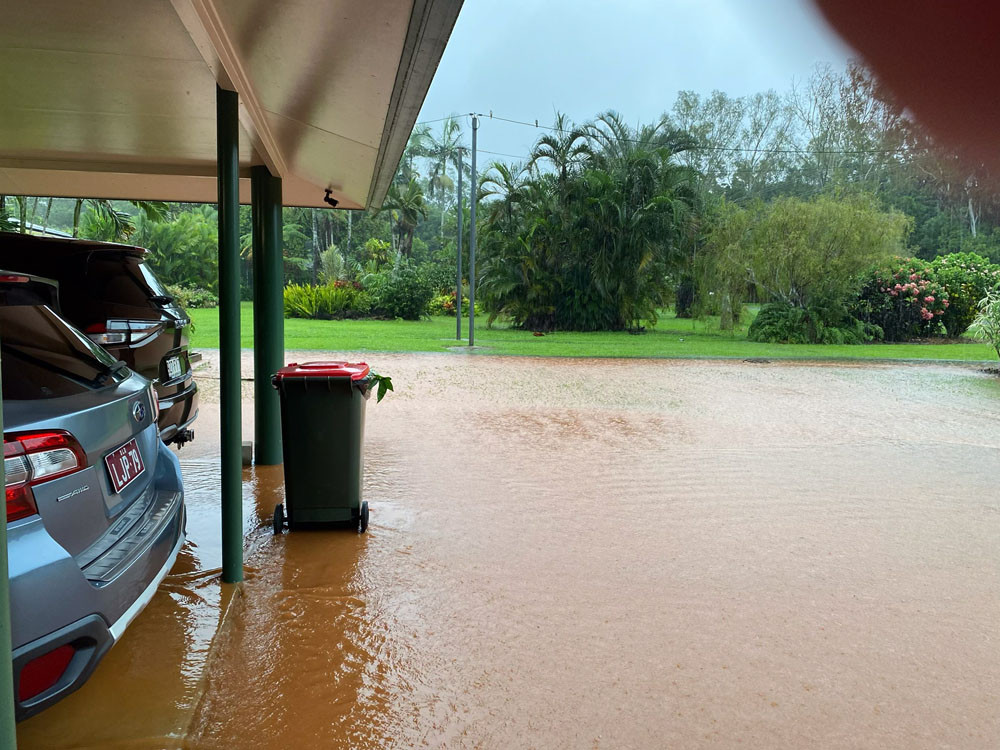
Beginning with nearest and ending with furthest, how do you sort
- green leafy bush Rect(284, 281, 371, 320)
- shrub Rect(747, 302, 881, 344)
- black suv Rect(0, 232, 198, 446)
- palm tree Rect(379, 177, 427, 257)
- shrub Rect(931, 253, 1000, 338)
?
black suv Rect(0, 232, 198, 446) < shrub Rect(747, 302, 881, 344) < shrub Rect(931, 253, 1000, 338) < green leafy bush Rect(284, 281, 371, 320) < palm tree Rect(379, 177, 427, 257)

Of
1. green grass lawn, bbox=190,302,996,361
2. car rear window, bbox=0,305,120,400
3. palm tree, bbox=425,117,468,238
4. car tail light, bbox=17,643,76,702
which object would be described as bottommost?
car tail light, bbox=17,643,76,702

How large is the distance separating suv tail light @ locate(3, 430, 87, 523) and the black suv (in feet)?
10.3

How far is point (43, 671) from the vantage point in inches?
86.4

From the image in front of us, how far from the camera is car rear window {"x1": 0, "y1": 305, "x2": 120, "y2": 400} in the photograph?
2564 millimetres

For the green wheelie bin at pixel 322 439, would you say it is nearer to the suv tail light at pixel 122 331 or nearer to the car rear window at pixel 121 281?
the suv tail light at pixel 122 331

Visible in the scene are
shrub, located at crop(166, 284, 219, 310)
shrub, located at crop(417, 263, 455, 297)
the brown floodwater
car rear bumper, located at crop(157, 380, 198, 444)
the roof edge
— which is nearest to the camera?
the roof edge

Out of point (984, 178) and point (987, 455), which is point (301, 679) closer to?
point (984, 178)

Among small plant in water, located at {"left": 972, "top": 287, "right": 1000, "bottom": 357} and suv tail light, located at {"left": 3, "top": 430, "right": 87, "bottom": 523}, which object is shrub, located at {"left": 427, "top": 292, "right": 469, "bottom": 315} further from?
suv tail light, located at {"left": 3, "top": 430, "right": 87, "bottom": 523}

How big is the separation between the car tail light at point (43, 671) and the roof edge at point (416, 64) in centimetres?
205

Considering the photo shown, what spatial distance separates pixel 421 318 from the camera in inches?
1348

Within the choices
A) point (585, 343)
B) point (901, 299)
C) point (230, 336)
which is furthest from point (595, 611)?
point (901, 299)

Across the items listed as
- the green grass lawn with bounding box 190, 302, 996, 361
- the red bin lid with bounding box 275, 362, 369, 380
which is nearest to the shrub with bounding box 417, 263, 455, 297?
the green grass lawn with bounding box 190, 302, 996, 361

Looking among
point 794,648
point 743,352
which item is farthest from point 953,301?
point 794,648

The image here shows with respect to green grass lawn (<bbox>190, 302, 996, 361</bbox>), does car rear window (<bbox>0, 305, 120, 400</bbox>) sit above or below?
above
